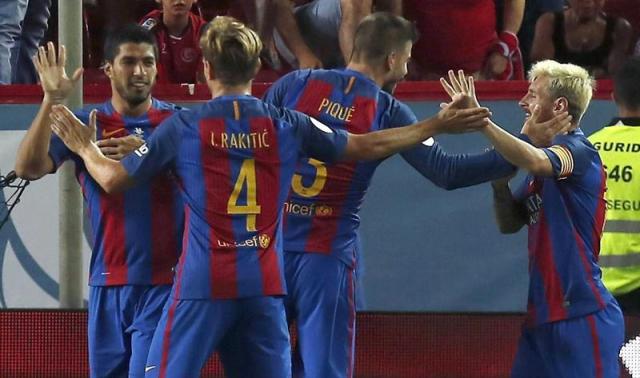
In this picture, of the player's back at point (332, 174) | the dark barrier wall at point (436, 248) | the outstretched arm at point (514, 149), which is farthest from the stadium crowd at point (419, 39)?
the outstretched arm at point (514, 149)

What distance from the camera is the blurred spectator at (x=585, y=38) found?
9.59 m

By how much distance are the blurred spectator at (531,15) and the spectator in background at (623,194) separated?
2990 mm

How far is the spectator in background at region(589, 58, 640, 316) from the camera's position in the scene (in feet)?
23.0

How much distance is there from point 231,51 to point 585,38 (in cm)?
439

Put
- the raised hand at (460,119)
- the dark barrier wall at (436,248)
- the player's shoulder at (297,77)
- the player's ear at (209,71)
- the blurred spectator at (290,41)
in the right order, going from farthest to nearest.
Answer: the blurred spectator at (290,41) → the dark barrier wall at (436,248) → the player's shoulder at (297,77) → the raised hand at (460,119) → the player's ear at (209,71)

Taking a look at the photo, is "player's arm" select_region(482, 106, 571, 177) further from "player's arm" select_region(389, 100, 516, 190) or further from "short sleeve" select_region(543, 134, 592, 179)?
"player's arm" select_region(389, 100, 516, 190)

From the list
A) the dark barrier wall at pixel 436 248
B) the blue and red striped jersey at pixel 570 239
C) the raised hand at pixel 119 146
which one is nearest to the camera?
the raised hand at pixel 119 146

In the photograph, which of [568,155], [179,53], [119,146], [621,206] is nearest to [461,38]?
[179,53]

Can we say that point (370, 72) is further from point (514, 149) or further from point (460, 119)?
point (514, 149)

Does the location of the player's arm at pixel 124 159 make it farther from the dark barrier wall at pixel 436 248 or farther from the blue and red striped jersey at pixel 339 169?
the dark barrier wall at pixel 436 248

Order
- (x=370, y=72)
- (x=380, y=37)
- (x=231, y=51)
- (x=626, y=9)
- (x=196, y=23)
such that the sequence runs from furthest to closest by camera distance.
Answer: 1. (x=626, y=9)
2. (x=196, y=23)
3. (x=370, y=72)
4. (x=380, y=37)
5. (x=231, y=51)

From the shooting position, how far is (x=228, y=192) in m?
5.85

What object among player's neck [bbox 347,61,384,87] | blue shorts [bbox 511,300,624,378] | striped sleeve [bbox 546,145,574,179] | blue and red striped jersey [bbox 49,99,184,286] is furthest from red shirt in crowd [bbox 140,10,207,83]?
blue shorts [bbox 511,300,624,378]

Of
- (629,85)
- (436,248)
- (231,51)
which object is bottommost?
(436,248)
